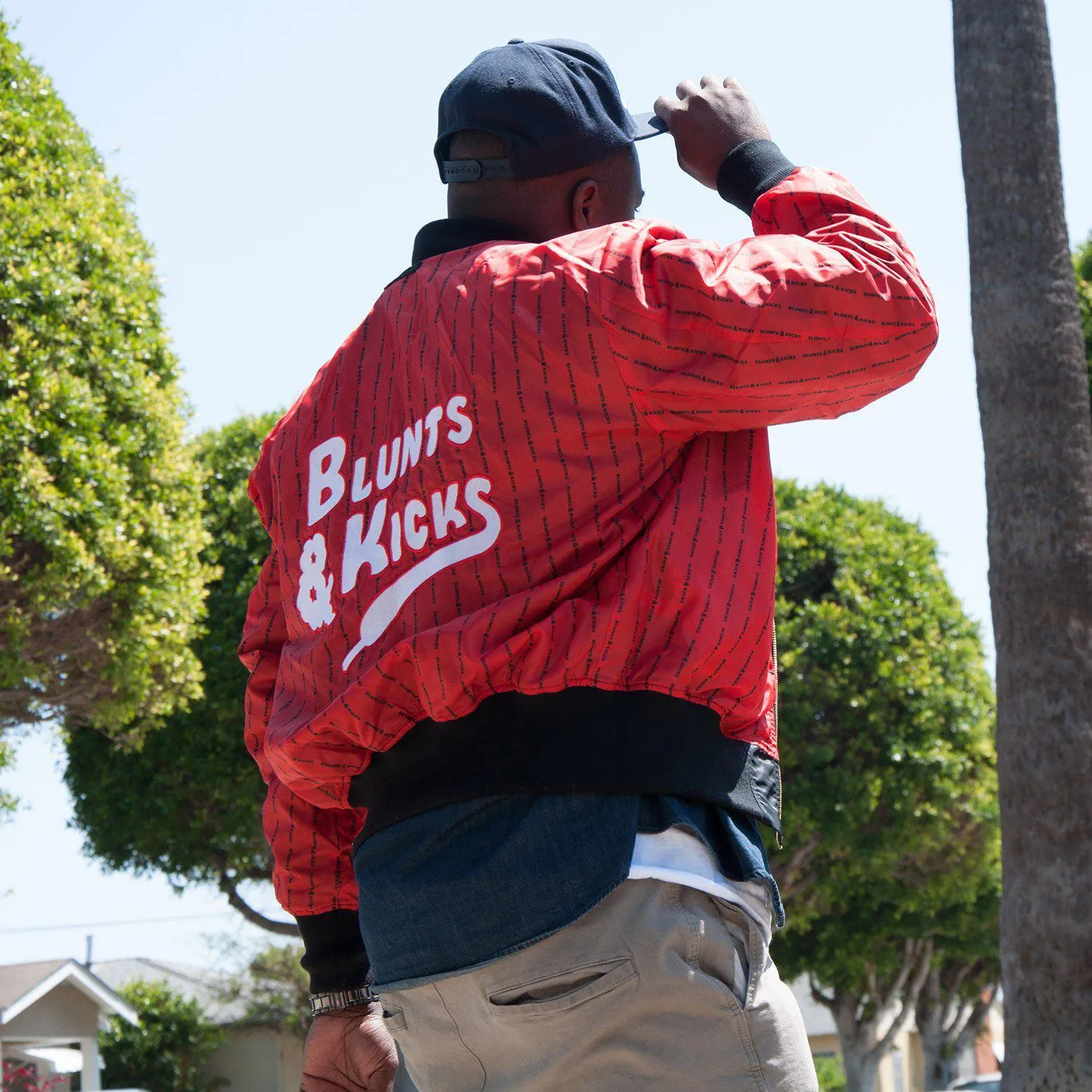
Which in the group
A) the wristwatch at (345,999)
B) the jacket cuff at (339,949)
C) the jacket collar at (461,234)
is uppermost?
the jacket collar at (461,234)

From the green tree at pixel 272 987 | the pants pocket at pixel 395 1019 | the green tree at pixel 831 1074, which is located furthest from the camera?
the green tree at pixel 831 1074

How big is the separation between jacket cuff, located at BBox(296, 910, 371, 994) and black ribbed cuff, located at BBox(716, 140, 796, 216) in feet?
3.62

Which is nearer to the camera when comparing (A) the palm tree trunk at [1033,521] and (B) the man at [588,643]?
(B) the man at [588,643]

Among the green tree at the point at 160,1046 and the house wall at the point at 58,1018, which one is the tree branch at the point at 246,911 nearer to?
the house wall at the point at 58,1018

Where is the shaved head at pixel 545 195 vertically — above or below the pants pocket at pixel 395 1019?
above

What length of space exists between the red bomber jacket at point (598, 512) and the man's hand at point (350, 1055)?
478mm

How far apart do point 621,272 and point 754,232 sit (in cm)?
27

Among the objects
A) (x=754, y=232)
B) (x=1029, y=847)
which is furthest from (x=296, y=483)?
(x=1029, y=847)

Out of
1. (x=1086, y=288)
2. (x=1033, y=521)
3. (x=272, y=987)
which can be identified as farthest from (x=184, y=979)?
(x=1033, y=521)

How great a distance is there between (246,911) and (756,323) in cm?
1701

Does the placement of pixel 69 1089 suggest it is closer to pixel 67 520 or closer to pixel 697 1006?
pixel 67 520

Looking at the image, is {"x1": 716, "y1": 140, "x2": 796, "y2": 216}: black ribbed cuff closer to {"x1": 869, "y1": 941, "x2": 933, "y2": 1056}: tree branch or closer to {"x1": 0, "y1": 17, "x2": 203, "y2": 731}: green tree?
{"x1": 0, "y1": 17, "x2": 203, "y2": 731}: green tree

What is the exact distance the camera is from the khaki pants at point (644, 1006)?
4.52ft

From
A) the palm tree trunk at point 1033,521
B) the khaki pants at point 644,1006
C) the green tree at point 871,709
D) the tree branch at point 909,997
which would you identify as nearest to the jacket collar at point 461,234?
the khaki pants at point 644,1006
